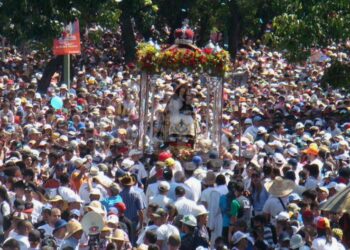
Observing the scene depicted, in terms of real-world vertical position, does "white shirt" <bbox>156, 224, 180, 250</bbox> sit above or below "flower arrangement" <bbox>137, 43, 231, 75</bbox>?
below

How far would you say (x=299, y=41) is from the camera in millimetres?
26969

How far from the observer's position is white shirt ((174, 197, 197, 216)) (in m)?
16.7

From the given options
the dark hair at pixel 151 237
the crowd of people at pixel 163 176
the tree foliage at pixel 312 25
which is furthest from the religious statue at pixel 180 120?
the dark hair at pixel 151 237

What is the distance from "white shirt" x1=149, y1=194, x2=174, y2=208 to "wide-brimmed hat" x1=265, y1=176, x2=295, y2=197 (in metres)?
1.61

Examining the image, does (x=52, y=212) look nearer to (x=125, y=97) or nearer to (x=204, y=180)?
(x=204, y=180)

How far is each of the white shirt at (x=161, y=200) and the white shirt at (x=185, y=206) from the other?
176 millimetres

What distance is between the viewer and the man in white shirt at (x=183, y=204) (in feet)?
54.9

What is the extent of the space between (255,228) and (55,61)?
19.7 metres

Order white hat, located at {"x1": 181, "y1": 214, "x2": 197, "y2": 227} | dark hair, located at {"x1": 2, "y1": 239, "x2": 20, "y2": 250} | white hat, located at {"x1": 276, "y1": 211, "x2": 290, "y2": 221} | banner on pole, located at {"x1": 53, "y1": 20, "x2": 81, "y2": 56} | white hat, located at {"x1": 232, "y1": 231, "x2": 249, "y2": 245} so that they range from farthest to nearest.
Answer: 1. banner on pole, located at {"x1": 53, "y1": 20, "x2": 81, "y2": 56}
2. white hat, located at {"x1": 276, "y1": 211, "x2": 290, "y2": 221}
3. white hat, located at {"x1": 232, "y1": 231, "x2": 249, "y2": 245}
4. white hat, located at {"x1": 181, "y1": 214, "x2": 197, "y2": 227}
5. dark hair, located at {"x1": 2, "y1": 239, "x2": 20, "y2": 250}

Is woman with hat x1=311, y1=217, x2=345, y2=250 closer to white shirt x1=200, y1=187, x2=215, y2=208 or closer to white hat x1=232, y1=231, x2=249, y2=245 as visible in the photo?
white hat x1=232, y1=231, x2=249, y2=245

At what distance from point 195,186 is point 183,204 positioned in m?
1.63

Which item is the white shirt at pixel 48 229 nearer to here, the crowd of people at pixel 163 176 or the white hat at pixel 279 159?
the crowd of people at pixel 163 176

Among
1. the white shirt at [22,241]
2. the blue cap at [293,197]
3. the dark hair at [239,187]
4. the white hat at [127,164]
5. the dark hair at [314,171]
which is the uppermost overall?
the white hat at [127,164]

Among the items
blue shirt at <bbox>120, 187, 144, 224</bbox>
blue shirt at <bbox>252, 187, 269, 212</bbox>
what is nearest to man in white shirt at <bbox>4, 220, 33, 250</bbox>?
blue shirt at <bbox>120, 187, 144, 224</bbox>
